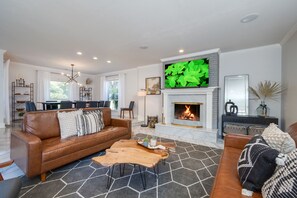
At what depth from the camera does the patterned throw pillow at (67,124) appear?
2469 mm

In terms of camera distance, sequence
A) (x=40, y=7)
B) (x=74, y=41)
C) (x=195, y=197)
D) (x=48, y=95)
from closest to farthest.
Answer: (x=195, y=197) → (x=40, y=7) → (x=74, y=41) → (x=48, y=95)

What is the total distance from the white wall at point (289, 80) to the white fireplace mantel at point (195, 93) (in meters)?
1.49

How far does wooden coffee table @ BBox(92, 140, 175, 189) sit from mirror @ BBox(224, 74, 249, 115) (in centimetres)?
279

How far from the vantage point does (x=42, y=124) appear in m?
2.37

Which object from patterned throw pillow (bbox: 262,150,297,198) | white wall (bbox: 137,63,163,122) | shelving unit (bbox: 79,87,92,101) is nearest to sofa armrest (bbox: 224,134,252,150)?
patterned throw pillow (bbox: 262,150,297,198)

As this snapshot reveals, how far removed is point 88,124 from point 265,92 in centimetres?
417

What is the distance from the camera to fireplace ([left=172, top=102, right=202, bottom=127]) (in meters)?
4.22

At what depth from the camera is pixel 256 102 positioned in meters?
3.70

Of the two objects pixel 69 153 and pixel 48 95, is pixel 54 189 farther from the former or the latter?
pixel 48 95

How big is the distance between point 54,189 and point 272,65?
5.09 m

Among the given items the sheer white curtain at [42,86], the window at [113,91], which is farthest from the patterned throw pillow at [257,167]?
the sheer white curtain at [42,86]

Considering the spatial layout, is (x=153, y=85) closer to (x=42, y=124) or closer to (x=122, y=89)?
(x=122, y=89)

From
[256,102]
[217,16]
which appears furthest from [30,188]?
[256,102]

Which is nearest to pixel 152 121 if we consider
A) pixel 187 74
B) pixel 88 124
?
pixel 187 74
